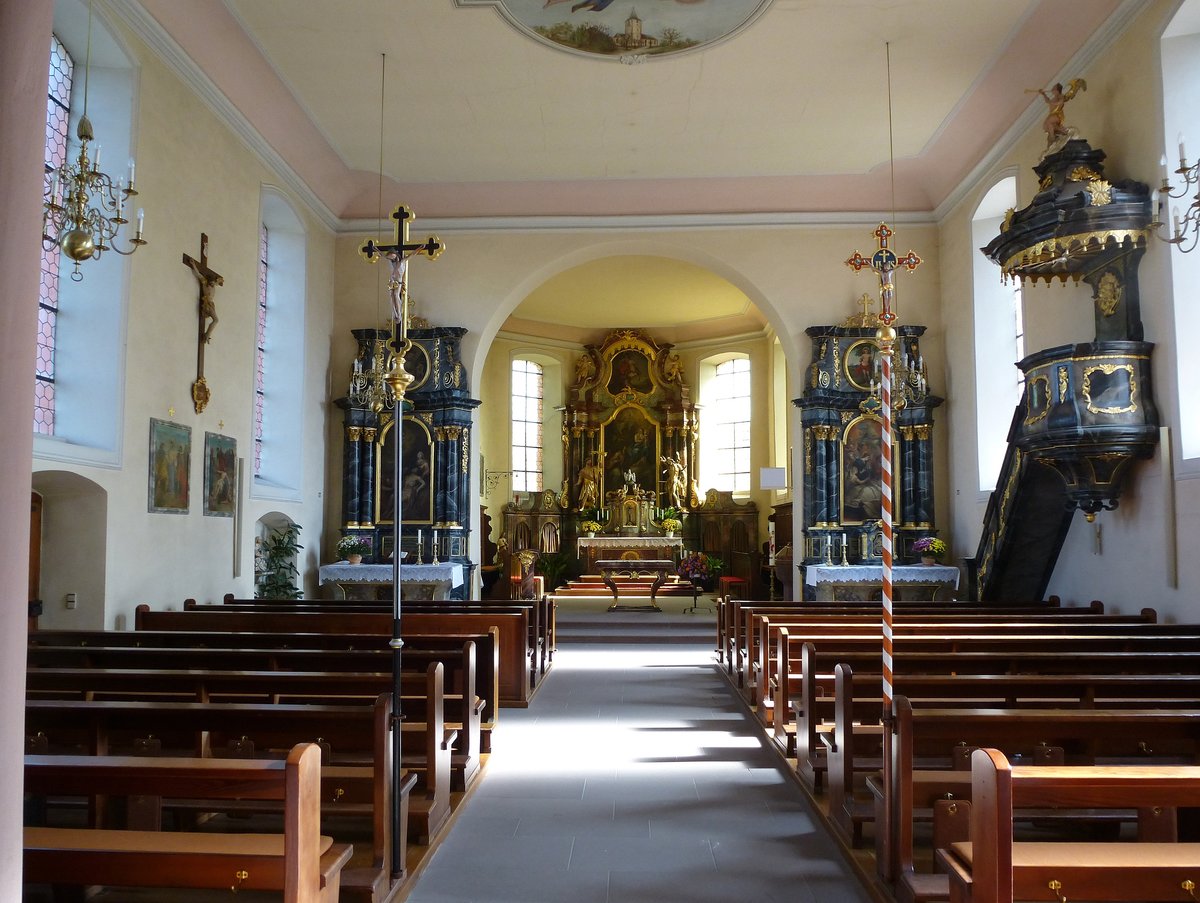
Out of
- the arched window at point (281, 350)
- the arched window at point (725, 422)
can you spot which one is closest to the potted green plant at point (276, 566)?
the arched window at point (281, 350)

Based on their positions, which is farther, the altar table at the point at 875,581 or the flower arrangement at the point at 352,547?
the flower arrangement at the point at 352,547

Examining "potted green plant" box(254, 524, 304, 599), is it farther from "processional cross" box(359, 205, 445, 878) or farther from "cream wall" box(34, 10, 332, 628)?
"processional cross" box(359, 205, 445, 878)

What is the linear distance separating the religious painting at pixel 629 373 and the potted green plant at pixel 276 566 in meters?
10.5

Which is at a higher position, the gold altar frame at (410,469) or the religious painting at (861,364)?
the religious painting at (861,364)

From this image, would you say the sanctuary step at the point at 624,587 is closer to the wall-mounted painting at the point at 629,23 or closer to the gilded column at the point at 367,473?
the gilded column at the point at 367,473

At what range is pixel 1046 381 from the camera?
8328mm

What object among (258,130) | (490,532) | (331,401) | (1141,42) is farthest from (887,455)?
(490,532)

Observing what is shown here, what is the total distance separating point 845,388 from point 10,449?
1280cm

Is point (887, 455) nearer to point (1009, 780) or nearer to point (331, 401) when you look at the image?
point (1009, 780)

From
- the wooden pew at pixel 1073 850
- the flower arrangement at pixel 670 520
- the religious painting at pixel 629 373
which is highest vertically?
the religious painting at pixel 629 373

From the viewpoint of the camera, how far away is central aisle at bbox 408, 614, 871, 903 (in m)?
4.07

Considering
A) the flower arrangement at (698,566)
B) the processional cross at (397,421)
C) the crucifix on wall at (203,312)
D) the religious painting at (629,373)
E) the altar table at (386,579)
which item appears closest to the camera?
the processional cross at (397,421)

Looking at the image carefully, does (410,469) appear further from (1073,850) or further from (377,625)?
(1073,850)

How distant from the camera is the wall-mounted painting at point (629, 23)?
9.44 m
